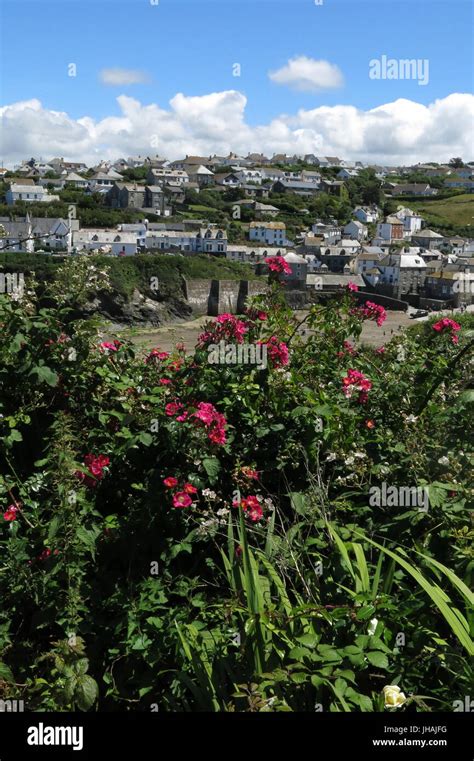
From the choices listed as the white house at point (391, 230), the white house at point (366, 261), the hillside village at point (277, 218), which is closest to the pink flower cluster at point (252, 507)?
the hillside village at point (277, 218)

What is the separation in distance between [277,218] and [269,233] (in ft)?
55.6

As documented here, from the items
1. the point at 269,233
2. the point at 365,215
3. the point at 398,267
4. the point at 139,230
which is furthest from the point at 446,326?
the point at 365,215

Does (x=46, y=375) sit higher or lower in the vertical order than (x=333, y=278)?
lower

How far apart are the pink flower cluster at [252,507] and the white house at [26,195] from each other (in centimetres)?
8828

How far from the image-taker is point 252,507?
3.39m

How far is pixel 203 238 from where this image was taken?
254 feet

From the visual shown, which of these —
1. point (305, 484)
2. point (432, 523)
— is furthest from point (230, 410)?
point (432, 523)

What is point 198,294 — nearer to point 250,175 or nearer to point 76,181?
point 76,181

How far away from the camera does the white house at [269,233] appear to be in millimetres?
83688

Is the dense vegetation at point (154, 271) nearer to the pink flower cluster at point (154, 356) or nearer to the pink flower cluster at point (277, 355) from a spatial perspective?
the pink flower cluster at point (154, 356)

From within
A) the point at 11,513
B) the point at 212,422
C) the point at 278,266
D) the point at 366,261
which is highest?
the point at 366,261

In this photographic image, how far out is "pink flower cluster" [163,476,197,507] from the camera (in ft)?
10.6

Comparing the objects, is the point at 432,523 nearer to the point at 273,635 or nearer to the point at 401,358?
the point at 273,635

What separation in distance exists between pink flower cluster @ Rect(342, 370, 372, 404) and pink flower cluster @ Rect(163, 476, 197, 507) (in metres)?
1.23
